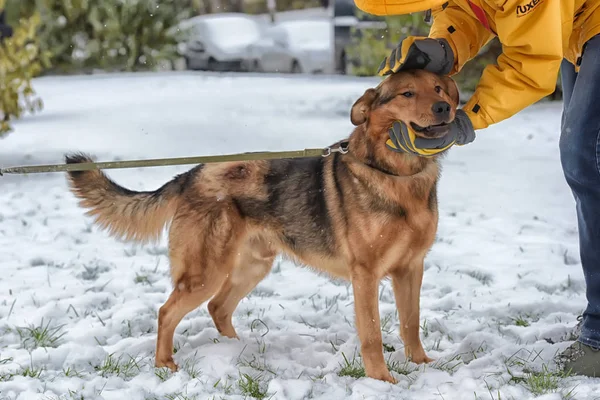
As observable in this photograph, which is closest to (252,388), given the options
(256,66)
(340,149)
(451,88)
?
(340,149)

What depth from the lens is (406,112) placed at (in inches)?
119

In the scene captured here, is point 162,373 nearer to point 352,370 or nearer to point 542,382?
point 352,370

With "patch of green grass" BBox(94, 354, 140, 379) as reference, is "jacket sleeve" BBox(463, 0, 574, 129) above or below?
above

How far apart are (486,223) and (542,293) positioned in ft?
5.82

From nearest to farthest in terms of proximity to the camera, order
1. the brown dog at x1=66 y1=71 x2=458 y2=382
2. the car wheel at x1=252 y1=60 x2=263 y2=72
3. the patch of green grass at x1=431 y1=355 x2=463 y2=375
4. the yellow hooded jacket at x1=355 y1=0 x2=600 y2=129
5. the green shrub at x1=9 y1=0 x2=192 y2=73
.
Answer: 1. the yellow hooded jacket at x1=355 y1=0 x2=600 y2=129
2. the brown dog at x1=66 y1=71 x2=458 y2=382
3. the patch of green grass at x1=431 y1=355 x2=463 y2=375
4. the green shrub at x1=9 y1=0 x2=192 y2=73
5. the car wheel at x1=252 y1=60 x2=263 y2=72

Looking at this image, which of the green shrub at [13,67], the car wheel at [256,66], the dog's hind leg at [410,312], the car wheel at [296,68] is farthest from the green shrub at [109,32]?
the dog's hind leg at [410,312]

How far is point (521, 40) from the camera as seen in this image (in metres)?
2.80

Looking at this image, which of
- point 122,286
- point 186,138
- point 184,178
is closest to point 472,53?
point 184,178

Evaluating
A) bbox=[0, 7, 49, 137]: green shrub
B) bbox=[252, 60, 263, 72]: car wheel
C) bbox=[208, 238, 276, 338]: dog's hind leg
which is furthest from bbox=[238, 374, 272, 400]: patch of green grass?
bbox=[252, 60, 263, 72]: car wheel

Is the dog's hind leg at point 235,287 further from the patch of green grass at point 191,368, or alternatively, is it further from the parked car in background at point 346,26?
the parked car in background at point 346,26

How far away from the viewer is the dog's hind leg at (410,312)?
3444 mm

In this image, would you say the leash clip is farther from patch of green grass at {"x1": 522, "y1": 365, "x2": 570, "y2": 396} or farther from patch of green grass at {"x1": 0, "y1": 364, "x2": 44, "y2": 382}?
patch of green grass at {"x1": 0, "y1": 364, "x2": 44, "y2": 382}

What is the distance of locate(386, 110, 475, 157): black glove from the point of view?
2.91m

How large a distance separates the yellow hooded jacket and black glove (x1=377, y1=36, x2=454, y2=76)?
0.46 ft
